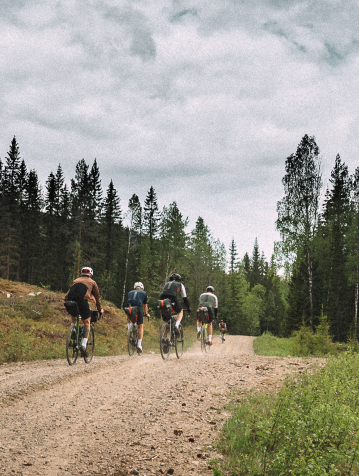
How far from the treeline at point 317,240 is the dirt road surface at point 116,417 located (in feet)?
61.9

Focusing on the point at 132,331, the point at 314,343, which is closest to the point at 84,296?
the point at 132,331

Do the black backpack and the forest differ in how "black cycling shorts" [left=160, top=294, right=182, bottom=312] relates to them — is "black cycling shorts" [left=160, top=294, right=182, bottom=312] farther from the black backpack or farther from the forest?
the forest

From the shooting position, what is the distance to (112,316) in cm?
2270

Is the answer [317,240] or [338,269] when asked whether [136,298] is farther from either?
[338,269]

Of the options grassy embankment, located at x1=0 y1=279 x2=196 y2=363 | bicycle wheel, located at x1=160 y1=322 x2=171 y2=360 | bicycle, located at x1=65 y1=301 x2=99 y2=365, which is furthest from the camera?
grassy embankment, located at x1=0 y1=279 x2=196 y2=363

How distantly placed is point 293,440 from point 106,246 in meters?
52.3

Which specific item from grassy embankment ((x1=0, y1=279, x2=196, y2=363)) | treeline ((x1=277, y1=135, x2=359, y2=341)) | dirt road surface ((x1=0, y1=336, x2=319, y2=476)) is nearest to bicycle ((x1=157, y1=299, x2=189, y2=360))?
dirt road surface ((x1=0, y1=336, x2=319, y2=476))

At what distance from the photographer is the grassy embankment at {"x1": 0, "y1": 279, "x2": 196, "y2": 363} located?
11.7 meters

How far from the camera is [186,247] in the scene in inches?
1596

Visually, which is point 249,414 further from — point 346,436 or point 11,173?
point 11,173

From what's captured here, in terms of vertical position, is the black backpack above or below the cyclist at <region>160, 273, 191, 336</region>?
below

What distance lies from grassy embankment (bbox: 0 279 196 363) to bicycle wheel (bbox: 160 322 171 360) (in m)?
3.62

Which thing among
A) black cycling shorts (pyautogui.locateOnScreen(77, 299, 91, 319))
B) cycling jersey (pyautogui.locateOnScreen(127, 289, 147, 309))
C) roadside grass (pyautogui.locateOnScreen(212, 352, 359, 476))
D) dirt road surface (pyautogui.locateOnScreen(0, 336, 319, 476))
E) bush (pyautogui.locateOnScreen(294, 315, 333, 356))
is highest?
cycling jersey (pyautogui.locateOnScreen(127, 289, 147, 309))

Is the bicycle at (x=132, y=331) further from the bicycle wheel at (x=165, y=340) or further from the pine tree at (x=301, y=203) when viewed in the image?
the pine tree at (x=301, y=203)
